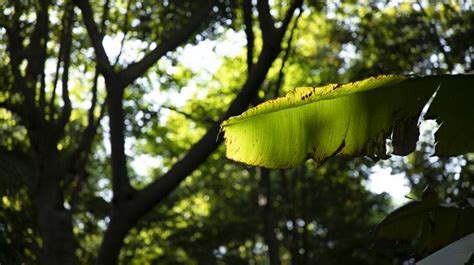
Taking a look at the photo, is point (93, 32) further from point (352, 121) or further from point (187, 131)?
point (187, 131)

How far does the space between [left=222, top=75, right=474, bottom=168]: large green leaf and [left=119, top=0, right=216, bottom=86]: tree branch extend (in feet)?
10.1

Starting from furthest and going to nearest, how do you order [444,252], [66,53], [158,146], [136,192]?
[158,146], [66,53], [136,192], [444,252]

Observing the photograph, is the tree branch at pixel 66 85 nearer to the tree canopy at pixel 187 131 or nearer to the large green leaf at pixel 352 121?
the tree canopy at pixel 187 131

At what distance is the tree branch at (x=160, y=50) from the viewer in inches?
251

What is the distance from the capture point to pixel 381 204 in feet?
42.9

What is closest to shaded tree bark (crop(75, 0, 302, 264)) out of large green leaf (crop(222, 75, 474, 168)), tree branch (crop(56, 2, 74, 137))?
tree branch (crop(56, 2, 74, 137))

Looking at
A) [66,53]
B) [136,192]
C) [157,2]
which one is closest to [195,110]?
[157,2]

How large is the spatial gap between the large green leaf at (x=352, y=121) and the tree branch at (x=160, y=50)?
10.1 feet

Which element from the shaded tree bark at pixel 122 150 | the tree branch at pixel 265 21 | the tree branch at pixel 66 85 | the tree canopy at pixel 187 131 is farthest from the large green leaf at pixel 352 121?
the tree branch at pixel 66 85

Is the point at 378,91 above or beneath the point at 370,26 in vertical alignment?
beneath

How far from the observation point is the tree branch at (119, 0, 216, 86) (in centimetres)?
638

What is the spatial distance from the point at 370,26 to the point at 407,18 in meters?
0.65

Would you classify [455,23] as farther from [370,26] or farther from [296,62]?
[296,62]

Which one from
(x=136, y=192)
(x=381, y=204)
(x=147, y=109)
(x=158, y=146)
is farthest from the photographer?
(x=381, y=204)
